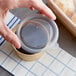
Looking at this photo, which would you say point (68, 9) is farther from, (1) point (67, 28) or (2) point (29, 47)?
(2) point (29, 47)

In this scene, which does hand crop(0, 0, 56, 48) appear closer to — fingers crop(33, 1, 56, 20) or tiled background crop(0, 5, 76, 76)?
fingers crop(33, 1, 56, 20)

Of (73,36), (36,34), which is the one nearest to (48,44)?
(36,34)

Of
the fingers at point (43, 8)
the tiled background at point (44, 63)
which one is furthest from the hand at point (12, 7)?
the tiled background at point (44, 63)

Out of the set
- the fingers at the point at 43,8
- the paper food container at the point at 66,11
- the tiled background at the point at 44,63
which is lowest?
the tiled background at the point at 44,63

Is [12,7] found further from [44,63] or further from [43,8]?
[44,63]

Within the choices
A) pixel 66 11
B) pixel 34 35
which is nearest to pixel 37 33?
pixel 34 35

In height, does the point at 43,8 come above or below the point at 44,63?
above

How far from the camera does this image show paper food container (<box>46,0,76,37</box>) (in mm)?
652

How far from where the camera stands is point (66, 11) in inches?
26.8

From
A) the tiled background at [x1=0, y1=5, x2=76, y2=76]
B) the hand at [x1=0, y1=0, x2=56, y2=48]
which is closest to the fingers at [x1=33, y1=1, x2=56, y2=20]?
the hand at [x1=0, y1=0, x2=56, y2=48]

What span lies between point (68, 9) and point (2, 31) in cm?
23

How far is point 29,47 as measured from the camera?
1.89 feet

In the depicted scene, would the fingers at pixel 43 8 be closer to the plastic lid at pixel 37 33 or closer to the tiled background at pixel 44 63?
the plastic lid at pixel 37 33

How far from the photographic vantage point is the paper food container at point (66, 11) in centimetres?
65
